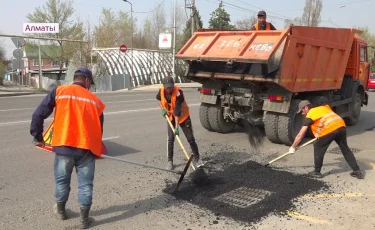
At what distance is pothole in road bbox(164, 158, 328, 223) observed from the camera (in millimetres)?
4215

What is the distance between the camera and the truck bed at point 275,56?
704cm

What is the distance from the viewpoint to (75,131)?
359 centimetres

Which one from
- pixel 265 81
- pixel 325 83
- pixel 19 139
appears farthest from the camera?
pixel 325 83

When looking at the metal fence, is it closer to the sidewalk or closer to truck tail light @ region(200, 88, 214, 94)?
the sidewalk

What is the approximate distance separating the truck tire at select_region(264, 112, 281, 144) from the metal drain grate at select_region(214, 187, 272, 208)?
299 cm

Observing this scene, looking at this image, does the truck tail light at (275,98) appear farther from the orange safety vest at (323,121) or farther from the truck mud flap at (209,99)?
the orange safety vest at (323,121)

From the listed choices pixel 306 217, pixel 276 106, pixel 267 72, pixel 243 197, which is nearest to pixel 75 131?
pixel 243 197

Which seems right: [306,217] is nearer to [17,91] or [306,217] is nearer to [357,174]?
[357,174]

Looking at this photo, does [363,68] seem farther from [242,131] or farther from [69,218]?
[69,218]

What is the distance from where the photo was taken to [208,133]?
9.02 metres

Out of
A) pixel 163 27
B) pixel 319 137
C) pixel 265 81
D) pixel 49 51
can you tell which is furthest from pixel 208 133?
pixel 163 27

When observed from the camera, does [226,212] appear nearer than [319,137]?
Yes

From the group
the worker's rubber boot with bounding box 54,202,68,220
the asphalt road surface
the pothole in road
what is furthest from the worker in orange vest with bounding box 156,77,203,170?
the worker's rubber boot with bounding box 54,202,68,220

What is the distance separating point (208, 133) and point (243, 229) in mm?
5306
